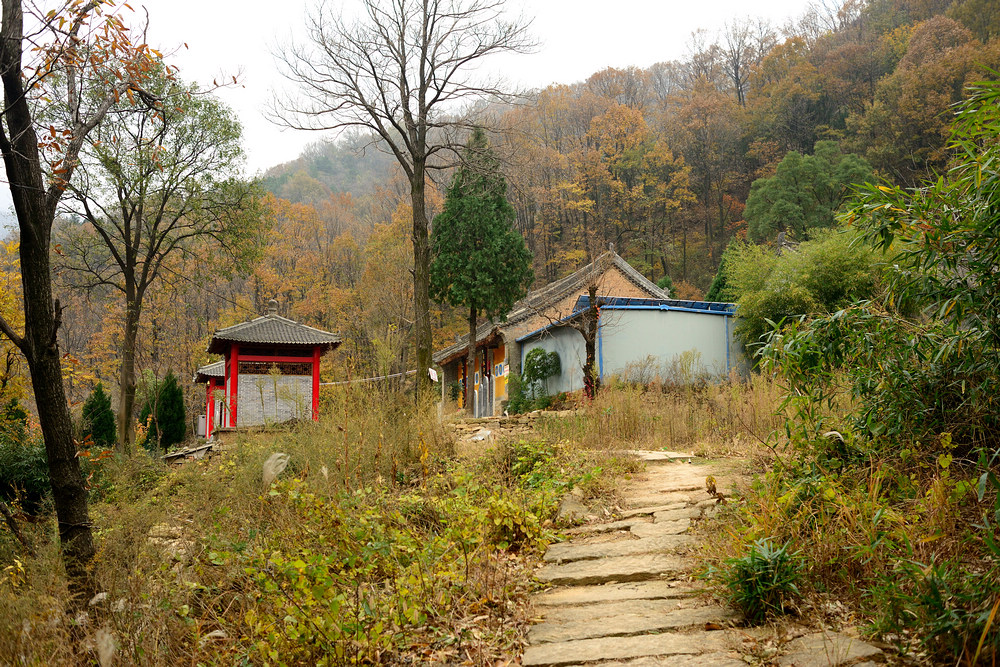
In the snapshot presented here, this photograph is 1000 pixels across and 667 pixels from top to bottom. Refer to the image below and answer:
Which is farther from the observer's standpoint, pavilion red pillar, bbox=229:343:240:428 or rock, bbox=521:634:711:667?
pavilion red pillar, bbox=229:343:240:428

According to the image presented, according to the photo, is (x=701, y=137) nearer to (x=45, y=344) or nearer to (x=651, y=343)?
(x=651, y=343)

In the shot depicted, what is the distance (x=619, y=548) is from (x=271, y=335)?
Answer: 50.8ft

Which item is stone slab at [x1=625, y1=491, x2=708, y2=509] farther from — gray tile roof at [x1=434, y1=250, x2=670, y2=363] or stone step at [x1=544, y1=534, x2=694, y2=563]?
gray tile roof at [x1=434, y1=250, x2=670, y2=363]

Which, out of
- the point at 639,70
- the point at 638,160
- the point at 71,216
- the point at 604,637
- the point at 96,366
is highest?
the point at 639,70

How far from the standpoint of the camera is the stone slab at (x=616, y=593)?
3.54 meters

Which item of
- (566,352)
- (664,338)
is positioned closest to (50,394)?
(566,352)

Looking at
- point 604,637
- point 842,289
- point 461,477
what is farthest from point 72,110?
point 842,289

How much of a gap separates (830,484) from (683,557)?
966 mm

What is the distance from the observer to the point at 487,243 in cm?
2233

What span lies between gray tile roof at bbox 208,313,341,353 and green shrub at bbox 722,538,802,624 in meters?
16.2

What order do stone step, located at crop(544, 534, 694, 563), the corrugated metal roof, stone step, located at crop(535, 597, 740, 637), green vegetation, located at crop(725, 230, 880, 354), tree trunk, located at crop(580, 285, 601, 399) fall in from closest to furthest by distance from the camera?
1. stone step, located at crop(535, 597, 740, 637)
2. stone step, located at crop(544, 534, 694, 563)
3. tree trunk, located at crop(580, 285, 601, 399)
4. green vegetation, located at crop(725, 230, 880, 354)
5. the corrugated metal roof

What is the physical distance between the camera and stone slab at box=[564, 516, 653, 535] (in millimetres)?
4777

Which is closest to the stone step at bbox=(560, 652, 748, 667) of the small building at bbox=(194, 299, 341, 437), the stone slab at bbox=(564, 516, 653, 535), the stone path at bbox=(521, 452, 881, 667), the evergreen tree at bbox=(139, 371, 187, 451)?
the stone path at bbox=(521, 452, 881, 667)

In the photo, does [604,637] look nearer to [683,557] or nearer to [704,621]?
[704,621]
